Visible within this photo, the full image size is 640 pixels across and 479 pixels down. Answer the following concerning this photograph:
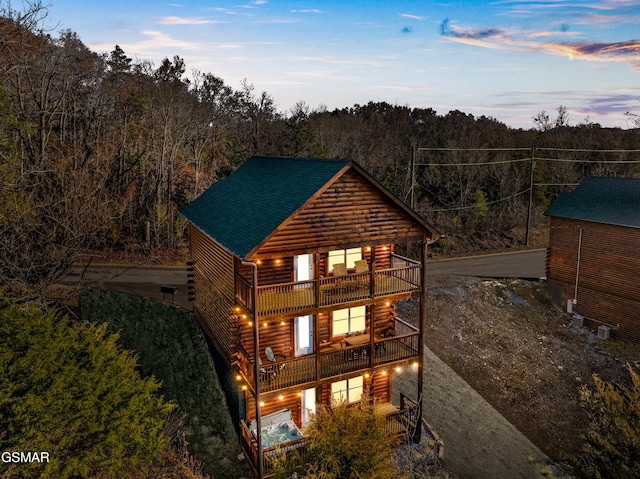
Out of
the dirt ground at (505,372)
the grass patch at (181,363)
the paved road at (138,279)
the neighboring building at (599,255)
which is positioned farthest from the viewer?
the neighboring building at (599,255)

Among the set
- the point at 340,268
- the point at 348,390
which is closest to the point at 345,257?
the point at 340,268

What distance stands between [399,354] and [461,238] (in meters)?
33.1

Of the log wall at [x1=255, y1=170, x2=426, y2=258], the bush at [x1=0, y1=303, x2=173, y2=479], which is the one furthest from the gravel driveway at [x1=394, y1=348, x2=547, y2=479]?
the bush at [x1=0, y1=303, x2=173, y2=479]

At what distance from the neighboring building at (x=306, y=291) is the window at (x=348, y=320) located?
5 centimetres

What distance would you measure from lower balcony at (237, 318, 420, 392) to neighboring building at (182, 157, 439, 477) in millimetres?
40

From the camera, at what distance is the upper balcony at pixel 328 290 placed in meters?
16.7

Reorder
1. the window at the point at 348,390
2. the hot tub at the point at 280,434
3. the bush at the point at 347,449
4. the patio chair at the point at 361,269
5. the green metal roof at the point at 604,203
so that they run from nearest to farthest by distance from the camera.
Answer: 1. the bush at the point at 347,449
2. the hot tub at the point at 280,434
3. the patio chair at the point at 361,269
4. the window at the point at 348,390
5. the green metal roof at the point at 604,203

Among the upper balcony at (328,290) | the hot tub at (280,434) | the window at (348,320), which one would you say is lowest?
the hot tub at (280,434)

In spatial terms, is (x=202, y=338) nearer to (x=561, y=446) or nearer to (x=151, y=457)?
(x=151, y=457)

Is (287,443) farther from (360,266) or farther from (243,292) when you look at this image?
(360,266)

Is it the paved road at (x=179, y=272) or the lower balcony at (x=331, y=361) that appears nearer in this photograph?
the lower balcony at (x=331, y=361)

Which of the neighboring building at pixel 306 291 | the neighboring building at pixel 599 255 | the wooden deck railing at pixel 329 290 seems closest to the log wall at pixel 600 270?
the neighboring building at pixel 599 255

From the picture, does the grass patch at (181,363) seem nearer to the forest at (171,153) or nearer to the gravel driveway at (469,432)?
the forest at (171,153)

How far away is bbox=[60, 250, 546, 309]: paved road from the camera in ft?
92.9
